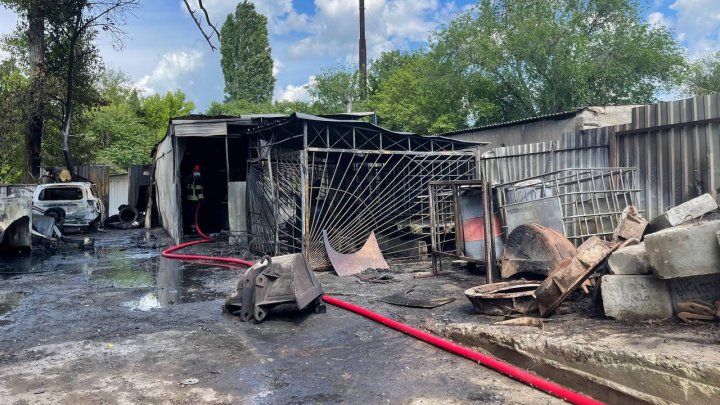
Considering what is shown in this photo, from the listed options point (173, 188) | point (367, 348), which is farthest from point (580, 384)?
point (173, 188)

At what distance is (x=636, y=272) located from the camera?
4656 millimetres

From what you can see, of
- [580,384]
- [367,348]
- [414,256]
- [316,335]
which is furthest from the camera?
[414,256]

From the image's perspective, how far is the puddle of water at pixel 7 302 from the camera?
642 centimetres

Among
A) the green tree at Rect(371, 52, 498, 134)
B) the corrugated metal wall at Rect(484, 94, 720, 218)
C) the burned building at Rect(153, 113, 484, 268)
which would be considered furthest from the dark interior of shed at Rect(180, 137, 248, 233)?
the corrugated metal wall at Rect(484, 94, 720, 218)

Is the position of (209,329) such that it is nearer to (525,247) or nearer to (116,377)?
(116,377)

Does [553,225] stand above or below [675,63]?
below

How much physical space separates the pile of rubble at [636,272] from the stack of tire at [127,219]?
56.5 ft

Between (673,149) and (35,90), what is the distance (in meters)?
21.5

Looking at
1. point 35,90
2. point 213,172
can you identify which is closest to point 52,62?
point 35,90

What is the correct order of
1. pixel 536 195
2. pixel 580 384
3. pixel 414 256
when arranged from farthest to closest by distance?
pixel 414 256
pixel 536 195
pixel 580 384

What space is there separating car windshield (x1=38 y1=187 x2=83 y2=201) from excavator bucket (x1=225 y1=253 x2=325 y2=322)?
1303 cm

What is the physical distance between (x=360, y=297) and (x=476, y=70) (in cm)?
1816

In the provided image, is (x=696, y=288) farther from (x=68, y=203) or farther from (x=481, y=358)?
(x=68, y=203)

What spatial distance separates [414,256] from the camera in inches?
418
